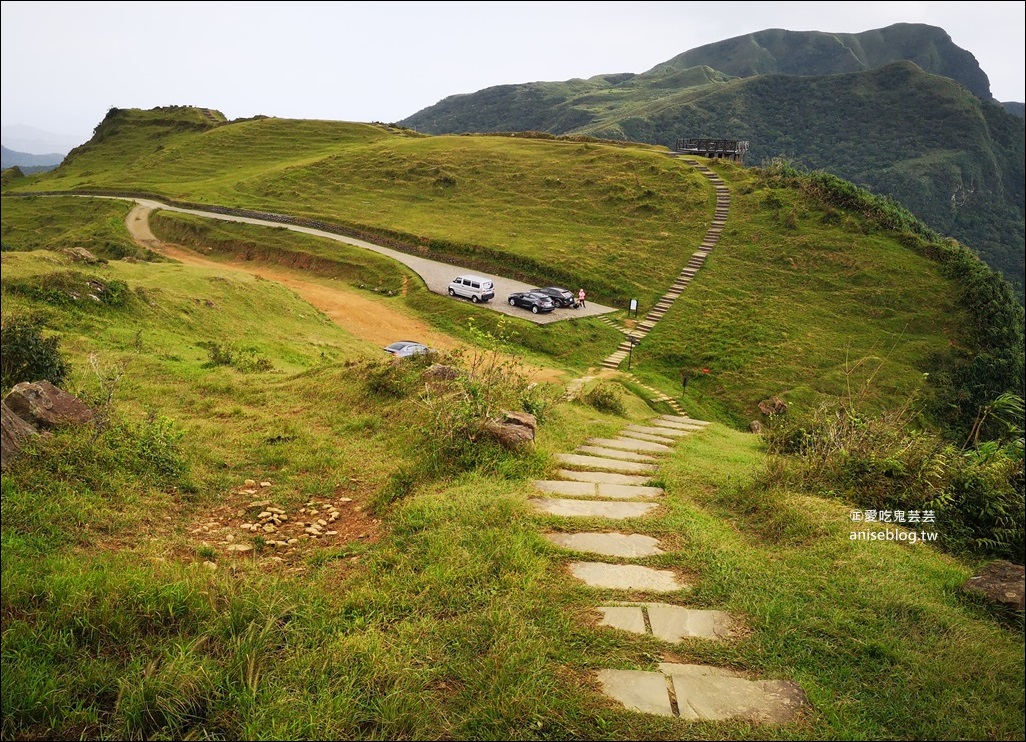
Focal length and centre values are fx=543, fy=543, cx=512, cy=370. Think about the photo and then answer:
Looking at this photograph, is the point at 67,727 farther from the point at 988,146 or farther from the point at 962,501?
the point at 988,146

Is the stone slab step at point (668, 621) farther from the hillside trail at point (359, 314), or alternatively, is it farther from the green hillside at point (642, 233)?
the green hillside at point (642, 233)

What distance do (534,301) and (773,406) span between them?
12400 millimetres

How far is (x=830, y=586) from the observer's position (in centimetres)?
470

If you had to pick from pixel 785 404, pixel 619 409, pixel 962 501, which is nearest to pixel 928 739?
pixel 962 501

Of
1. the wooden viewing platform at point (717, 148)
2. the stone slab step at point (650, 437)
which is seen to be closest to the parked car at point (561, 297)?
the stone slab step at point (650, 437)

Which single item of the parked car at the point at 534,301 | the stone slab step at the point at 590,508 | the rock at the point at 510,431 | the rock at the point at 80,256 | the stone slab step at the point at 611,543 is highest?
the rock at the point at 80,256

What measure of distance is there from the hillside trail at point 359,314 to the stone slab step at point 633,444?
28.1 feet

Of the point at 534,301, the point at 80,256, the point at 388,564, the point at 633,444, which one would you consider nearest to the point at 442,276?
the point at 534,301

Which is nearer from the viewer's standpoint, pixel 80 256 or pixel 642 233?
pixel 80 256

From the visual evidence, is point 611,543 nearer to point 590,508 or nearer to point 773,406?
point 590,508

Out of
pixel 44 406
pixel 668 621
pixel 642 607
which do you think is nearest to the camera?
pixel 668 621

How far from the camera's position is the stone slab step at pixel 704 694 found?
3326 millimetres

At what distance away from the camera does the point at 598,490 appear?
7082mm

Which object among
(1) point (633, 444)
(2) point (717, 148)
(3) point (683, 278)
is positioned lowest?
(1) point (633, 444)
